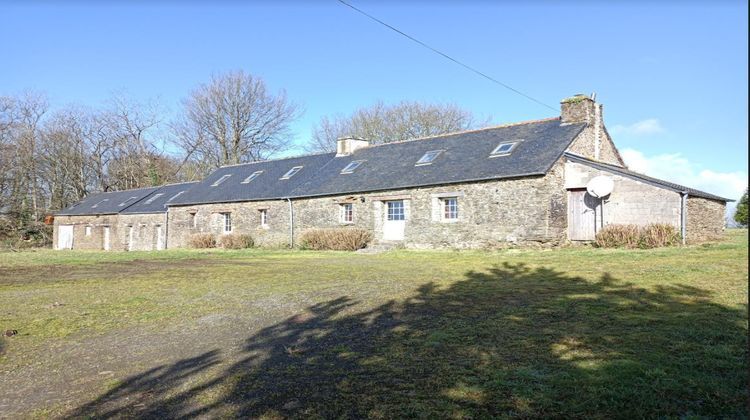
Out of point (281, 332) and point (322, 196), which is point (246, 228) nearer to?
point (322, 196)

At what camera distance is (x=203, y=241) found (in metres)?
26.3

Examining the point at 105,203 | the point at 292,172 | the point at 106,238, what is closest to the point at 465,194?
the point at 292,172

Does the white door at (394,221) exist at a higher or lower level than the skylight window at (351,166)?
lower

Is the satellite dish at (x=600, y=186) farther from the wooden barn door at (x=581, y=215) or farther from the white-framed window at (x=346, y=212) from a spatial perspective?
the white-framed window at (x=346, y=212)

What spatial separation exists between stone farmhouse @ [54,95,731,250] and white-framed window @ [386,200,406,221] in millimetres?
43

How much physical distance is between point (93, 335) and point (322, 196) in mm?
16459

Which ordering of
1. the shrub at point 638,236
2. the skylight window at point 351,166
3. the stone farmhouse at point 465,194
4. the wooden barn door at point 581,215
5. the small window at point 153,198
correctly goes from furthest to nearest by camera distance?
the small window at point 153,198 → the skylight window at point 351,166 → the wooden barn door at point 581,215 → the stone farmhouse at point 465,194 → the shrub at point 638,236

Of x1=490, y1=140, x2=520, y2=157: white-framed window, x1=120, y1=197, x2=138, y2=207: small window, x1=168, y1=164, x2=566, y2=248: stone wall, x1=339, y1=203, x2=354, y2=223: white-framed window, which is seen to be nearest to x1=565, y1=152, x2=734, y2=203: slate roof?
x1=168, y1=164, x2=566, y2=248: stone wall

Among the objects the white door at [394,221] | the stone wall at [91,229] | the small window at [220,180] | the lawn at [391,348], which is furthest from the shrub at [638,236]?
the stone wall at [91,229]

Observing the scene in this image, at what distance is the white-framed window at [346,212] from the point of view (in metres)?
21.5

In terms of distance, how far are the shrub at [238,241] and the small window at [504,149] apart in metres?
12.8

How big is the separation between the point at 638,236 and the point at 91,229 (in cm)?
3488

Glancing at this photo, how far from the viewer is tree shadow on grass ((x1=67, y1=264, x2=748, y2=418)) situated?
3154 millimetres

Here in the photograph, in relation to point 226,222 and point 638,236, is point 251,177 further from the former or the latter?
point 638,236
